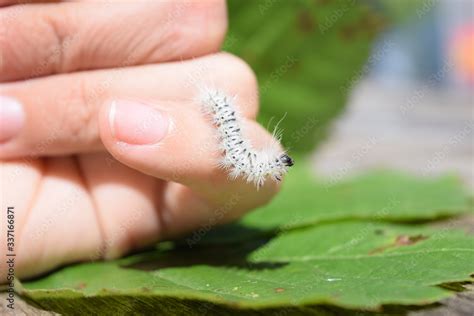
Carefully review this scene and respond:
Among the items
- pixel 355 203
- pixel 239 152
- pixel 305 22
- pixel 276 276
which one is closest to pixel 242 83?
pixel 239 152

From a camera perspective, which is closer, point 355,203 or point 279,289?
point 279,289

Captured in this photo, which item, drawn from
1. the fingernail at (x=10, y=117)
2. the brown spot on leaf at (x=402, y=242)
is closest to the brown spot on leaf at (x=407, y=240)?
the brown spot on leaf at (x=402, y=242)

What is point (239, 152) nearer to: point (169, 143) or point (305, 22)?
point (169, 143)

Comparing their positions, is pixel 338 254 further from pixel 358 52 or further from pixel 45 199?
pixel 358 52

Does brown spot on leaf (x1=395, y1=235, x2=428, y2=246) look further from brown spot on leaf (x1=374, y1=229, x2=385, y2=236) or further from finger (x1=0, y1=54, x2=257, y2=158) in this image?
finger (x1=0, y1=54, x2=257, y2=158)

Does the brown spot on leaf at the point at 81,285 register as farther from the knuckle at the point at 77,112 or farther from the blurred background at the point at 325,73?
the blurred background at the point at 325,73

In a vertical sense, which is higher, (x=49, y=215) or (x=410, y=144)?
(x=410, y=144)

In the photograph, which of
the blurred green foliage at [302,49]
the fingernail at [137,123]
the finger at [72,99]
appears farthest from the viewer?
the blurred green foliage at [302,49]
